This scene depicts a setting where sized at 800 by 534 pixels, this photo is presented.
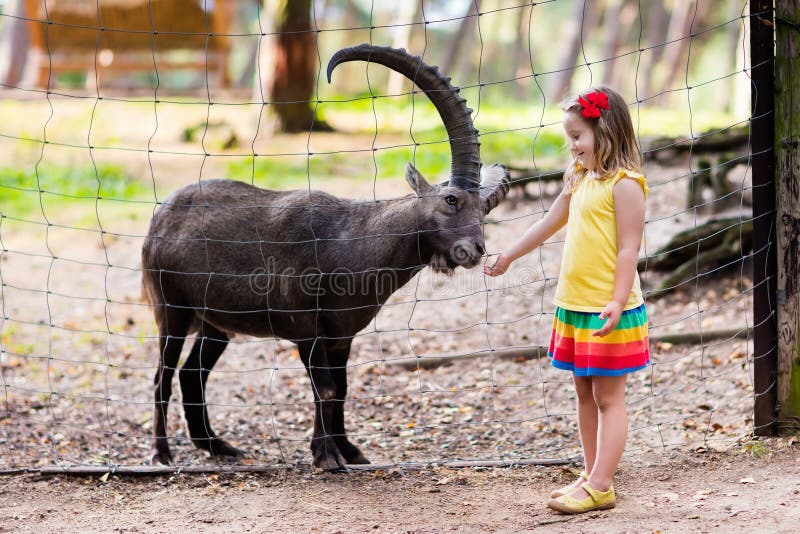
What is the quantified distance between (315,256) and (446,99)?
4.34ft

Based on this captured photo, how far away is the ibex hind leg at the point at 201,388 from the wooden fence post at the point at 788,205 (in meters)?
3.62

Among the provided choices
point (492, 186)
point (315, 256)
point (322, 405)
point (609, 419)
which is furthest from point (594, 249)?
point (322, 405)

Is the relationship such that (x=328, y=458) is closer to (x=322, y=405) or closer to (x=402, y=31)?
(x=322, y=405)

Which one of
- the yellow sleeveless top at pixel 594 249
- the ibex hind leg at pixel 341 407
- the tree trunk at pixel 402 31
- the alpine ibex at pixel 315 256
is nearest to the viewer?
the yellow sleeveless top at pixel 594 249

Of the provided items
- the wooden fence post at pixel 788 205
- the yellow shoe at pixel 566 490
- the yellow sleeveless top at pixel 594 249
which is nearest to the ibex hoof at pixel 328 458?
the yellow shoe at pixel 566 490

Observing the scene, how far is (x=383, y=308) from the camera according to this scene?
31.2ft

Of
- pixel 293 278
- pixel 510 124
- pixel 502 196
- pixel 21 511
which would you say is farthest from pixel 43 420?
pixel 510 124

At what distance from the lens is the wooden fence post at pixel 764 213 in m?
5.07

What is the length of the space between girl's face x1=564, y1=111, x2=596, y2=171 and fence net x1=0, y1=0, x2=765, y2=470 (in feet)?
1.11

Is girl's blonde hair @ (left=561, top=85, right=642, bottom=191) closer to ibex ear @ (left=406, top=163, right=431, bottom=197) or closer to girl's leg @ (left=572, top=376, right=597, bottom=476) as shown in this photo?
girl's leg @ (left=572, top=376, right=597, bottom=476)

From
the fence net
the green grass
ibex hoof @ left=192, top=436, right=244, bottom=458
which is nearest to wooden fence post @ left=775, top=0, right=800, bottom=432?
the fence net

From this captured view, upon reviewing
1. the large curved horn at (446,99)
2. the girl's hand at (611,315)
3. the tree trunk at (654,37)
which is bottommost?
the girl's hand at (611,315)

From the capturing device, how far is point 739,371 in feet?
22.1

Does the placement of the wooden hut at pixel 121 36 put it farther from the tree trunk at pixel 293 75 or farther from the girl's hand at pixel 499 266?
the girl's hand at pixel 499 266
